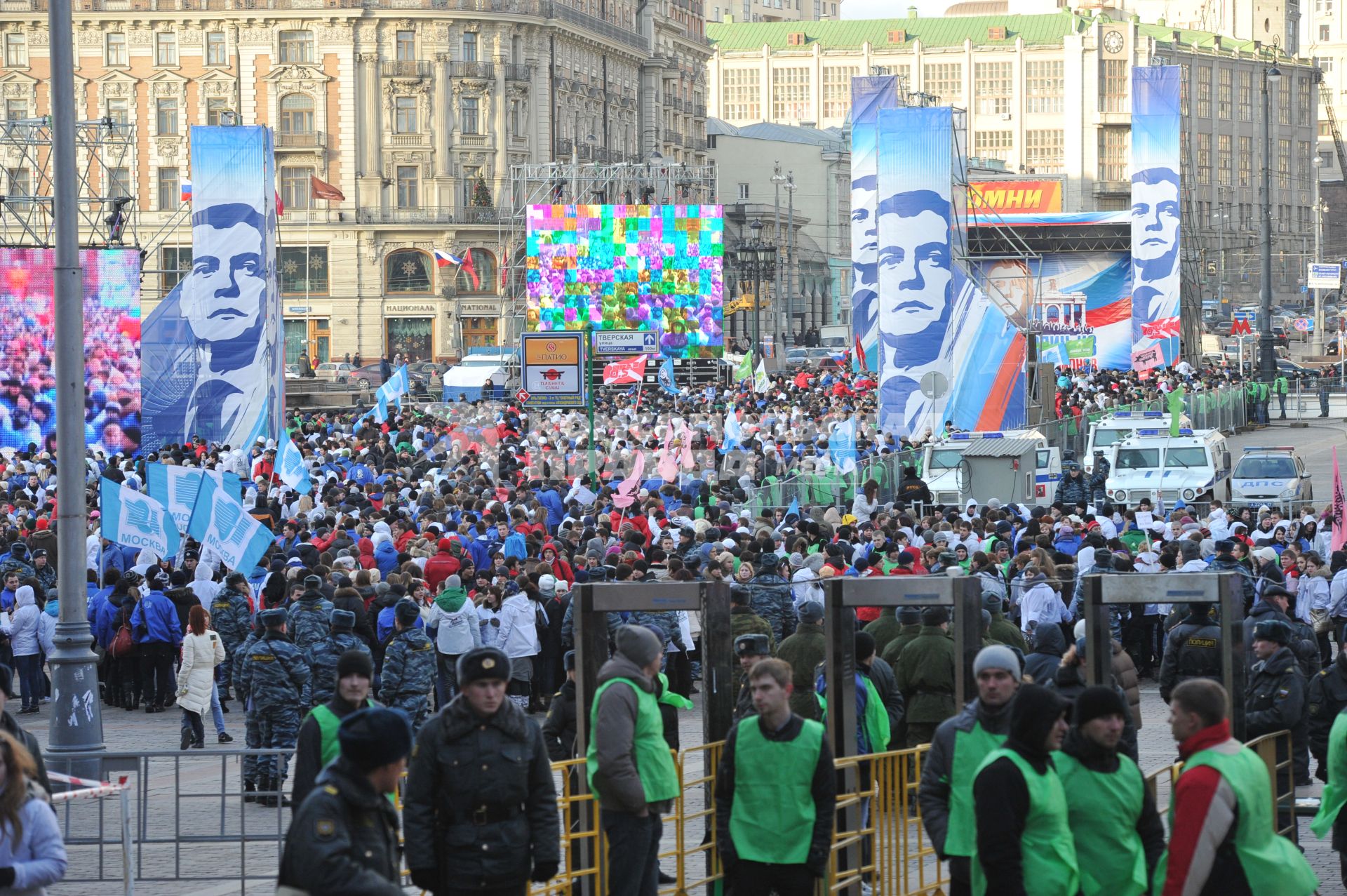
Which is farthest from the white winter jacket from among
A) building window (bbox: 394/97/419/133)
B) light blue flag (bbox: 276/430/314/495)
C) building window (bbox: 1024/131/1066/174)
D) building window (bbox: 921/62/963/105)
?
building window (bbox: 921/62/963/105)

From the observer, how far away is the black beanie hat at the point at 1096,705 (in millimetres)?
7223

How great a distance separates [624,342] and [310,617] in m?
44.6

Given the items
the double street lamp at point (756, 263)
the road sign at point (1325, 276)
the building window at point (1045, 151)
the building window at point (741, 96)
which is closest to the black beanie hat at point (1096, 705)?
the double street lamp at point (756, 263)

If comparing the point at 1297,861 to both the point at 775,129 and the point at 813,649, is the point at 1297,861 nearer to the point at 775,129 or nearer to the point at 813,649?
the point at 813,649

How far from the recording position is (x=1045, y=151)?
139m

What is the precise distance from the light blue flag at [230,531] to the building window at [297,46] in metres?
67.6

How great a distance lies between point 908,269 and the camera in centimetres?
3616

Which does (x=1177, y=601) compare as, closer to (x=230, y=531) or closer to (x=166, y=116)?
(x=230, y=531)

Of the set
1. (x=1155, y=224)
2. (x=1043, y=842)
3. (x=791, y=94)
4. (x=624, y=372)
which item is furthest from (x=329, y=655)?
(x=791, y=94)

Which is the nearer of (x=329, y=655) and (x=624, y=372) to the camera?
(x=329, y=655)

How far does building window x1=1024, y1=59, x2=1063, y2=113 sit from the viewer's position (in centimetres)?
13900

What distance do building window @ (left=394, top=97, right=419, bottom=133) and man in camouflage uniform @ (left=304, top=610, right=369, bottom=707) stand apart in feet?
237

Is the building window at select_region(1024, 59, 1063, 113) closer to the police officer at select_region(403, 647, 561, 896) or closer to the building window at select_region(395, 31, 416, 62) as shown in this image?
the building window at select_region(395, 31, 416, 62)

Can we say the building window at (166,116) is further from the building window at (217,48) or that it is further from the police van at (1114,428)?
the police van at (1114,428)
